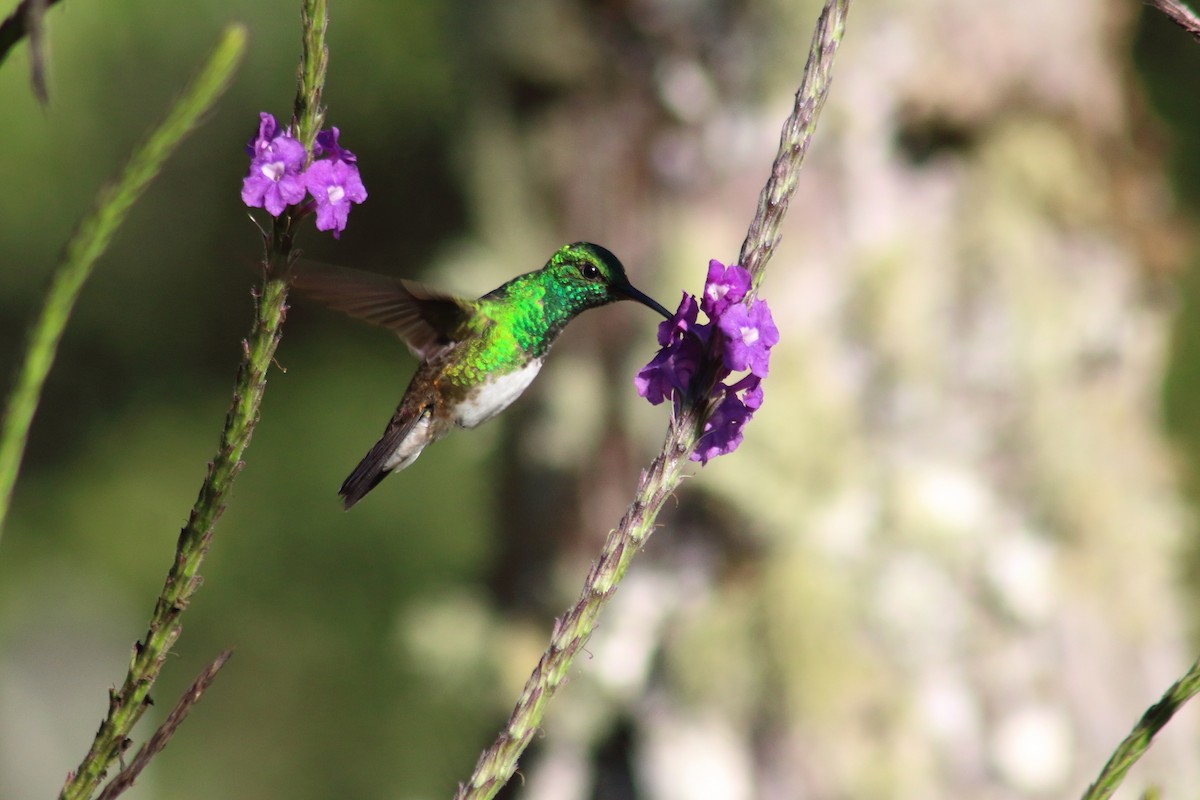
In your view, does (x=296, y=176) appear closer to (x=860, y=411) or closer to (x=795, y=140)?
(x=795, y=140)

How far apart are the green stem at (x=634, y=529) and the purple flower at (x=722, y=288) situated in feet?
0.04

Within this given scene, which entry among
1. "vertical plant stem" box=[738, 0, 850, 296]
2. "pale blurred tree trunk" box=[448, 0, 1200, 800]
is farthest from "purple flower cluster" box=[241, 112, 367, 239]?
"pale blurred tree trunk" box=[448, 0, 1200, 800]

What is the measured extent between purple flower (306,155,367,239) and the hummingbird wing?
1.27 feet

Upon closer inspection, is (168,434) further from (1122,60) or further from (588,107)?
(1122,60)

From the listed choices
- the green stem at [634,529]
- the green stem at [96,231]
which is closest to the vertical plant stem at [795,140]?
the green stem at [634,529]

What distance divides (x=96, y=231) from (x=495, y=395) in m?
1.17

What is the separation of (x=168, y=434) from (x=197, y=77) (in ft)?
21.0

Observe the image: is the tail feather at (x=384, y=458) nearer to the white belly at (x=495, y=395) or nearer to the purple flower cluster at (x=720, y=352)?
the white belly at (x=495, y=395)

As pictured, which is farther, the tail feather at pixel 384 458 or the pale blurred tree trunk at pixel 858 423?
the pale blurred tree trunk at pixel 858 423

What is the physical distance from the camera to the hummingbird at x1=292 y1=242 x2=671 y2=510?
59.6 inches

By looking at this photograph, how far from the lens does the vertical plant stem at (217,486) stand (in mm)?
640

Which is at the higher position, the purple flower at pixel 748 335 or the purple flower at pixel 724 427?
the purple flower at pixel 748 335

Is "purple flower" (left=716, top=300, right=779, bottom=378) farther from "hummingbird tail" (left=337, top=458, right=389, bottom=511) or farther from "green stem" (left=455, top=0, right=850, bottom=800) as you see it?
"hummingbird tail" (left=337, top=458, right=389, bottom=511)

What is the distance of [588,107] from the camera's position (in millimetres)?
3641
